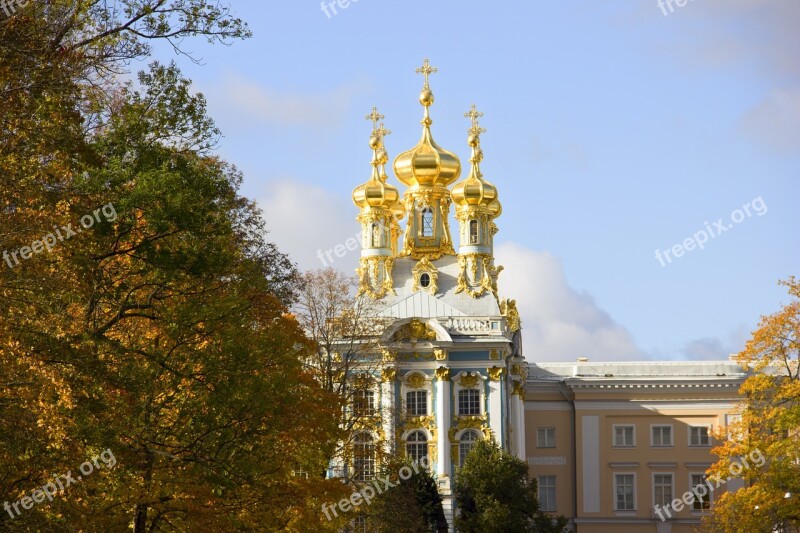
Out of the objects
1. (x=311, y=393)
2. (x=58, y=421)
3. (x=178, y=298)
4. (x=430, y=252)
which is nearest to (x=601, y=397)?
(x=430, y=252)

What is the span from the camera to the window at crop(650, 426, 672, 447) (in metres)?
70.1

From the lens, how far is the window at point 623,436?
231 feet

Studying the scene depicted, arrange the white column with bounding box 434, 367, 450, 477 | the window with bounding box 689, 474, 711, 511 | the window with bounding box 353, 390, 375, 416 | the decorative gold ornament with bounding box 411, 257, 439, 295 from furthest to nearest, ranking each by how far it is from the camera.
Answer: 1. the decorative gold ornament with bounding box 411, 257, 439, 295
2. the window with bounding box 689, 474, 711, 511
3. the white column with bounding box 434, 367, 450, 477
4. the window with bounding box 353, 390, 375, 416

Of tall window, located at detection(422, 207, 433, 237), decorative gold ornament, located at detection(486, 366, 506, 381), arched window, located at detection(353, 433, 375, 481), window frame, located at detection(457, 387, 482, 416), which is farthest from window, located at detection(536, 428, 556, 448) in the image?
arched window, located at detection(353, 433, 375, 481)

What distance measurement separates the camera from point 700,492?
67.1 m

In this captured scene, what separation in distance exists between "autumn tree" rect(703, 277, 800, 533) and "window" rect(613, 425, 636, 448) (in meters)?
28.7

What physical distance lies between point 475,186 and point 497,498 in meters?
19.9

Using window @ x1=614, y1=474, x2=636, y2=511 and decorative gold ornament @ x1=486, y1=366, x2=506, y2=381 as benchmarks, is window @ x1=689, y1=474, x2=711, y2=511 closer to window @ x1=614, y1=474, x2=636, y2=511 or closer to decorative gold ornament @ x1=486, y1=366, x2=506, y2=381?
window @ x1=614, y1=474, x2=636, y2=511

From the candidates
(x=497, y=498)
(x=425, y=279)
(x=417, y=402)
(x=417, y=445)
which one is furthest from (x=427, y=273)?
(x=497, y=498)

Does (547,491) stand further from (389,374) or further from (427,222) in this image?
(427,222)

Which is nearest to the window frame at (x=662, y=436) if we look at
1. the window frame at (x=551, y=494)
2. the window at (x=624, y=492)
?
the window at (x=624, y=492)

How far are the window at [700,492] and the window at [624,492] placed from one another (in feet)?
8.28

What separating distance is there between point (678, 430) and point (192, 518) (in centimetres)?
4776

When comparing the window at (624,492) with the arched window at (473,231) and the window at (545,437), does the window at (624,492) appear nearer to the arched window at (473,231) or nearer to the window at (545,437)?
the window at (545,437)
